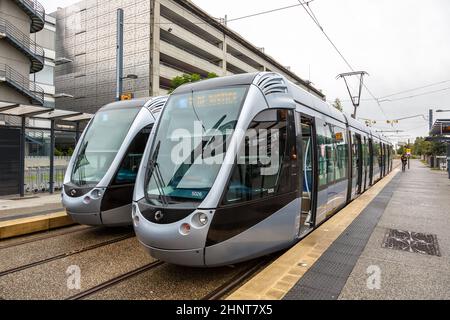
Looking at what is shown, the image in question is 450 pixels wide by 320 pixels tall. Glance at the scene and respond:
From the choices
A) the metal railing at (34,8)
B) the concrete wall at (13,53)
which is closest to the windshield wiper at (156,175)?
the concrete wall at (13,53)

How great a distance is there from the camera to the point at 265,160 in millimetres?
4539

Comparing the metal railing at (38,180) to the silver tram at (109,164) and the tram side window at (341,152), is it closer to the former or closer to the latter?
the silver tram at (109,164)

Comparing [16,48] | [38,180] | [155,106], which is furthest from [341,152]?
[16,48]

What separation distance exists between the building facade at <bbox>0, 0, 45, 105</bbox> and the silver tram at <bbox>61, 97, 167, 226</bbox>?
22.1m

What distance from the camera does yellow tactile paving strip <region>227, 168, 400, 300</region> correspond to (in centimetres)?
334

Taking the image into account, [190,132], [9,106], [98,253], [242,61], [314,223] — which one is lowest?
[98,253]

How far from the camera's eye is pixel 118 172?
646 cm

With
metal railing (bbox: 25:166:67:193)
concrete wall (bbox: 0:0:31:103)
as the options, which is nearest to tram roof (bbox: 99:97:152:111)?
metal railing (bbox: 25:166:67:193)

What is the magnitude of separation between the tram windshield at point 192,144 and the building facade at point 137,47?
30.0m

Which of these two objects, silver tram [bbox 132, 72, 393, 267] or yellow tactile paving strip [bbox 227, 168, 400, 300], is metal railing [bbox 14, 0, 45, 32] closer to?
silver tram [bbox 132, 72, 393, 267]

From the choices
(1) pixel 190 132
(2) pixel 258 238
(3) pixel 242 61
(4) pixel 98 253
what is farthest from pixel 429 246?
(3) pixel 242 61

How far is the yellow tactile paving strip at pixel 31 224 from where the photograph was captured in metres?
6.63
